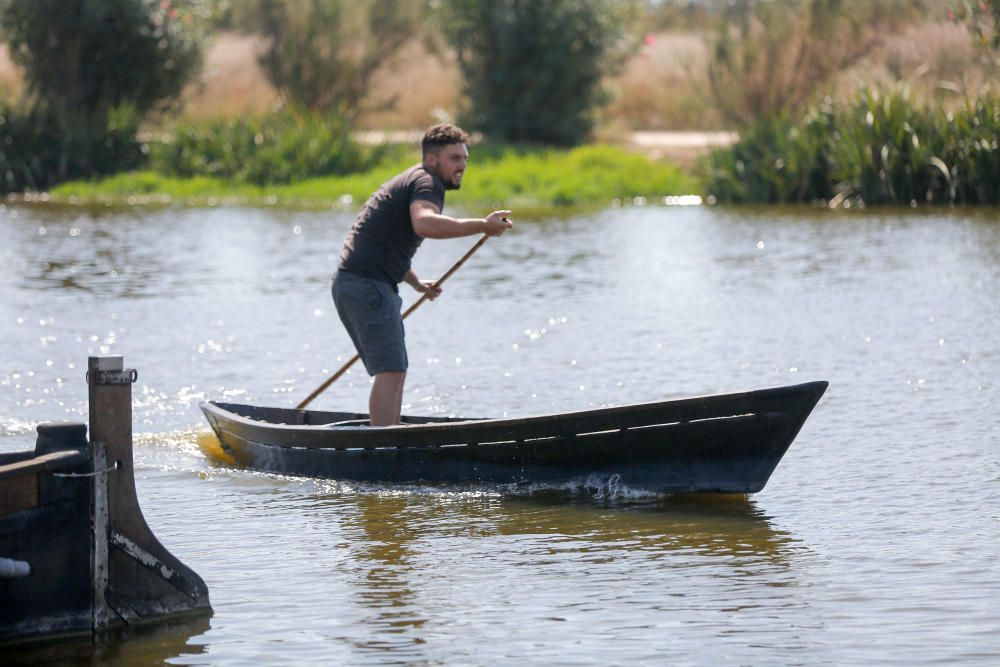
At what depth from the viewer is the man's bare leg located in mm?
10086

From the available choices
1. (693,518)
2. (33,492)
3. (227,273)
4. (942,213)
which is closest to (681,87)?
(942,213)

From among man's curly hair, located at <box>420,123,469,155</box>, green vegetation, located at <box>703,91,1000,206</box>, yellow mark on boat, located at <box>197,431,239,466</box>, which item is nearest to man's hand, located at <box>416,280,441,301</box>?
man's curly hair, located at <box>420,123,469,155</box>

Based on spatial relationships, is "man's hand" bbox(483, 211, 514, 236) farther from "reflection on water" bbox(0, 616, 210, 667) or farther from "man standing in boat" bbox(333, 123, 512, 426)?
"reflection on water" bbox(0, 616, 210, 667)

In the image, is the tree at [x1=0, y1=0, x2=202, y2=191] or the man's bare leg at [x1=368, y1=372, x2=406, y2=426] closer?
the man's bare leg at [x1=368, y1=372, x2=406, y2=426]

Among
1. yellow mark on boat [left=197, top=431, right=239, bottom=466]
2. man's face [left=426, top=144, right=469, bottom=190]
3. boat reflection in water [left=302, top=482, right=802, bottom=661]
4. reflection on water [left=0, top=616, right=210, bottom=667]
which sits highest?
man's face [left=426, top=144, right=469, bottom=190]

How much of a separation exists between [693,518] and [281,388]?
211 inches

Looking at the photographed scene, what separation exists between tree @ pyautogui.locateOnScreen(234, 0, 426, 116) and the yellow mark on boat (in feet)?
80.7

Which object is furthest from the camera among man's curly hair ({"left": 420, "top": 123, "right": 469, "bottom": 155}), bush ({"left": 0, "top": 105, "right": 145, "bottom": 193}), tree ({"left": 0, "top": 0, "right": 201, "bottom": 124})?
tree ({"left": 0, "top": 0, "right": 201, "bottom": 124})

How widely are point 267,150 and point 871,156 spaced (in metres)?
11.2

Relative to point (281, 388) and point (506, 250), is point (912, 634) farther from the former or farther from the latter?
point (506, 250)

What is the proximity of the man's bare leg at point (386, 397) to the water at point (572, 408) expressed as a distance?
406 mm

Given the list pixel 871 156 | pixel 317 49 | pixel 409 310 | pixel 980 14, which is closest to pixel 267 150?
pixel 317 49

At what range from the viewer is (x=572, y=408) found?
12.7 m

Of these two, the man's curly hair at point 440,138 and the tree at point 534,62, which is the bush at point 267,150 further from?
the man's curly hair at point 440,138
